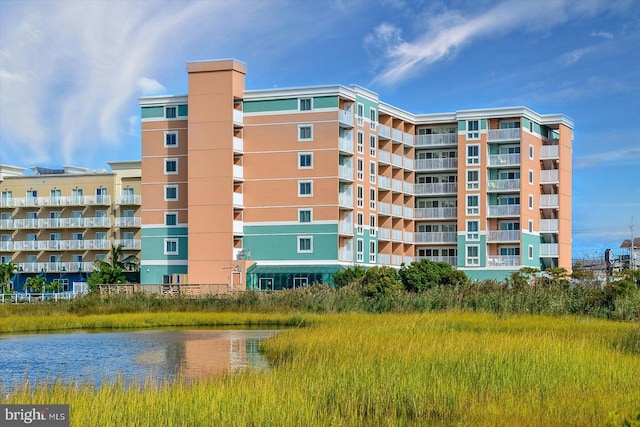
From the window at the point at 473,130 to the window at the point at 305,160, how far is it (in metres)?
16.3

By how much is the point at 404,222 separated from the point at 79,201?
97.8ft

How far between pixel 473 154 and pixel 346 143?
13.5m

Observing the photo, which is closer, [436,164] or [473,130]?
[473,130]

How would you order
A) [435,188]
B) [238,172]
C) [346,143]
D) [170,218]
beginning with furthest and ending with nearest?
[435,188] < [170,218] < [346,143] < [238,172]

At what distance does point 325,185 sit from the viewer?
6188 centimetres

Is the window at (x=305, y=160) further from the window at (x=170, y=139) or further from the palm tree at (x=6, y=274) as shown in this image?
the palm tree at (x=6, y=274)

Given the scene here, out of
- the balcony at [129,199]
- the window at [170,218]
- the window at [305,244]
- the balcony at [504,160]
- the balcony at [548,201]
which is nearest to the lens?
the window at [305,244]

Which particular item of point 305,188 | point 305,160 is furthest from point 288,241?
point 305,160

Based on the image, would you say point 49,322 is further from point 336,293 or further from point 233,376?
point 233,376

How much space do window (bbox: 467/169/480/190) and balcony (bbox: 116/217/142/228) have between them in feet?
96.6

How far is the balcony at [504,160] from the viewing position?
7044 cm

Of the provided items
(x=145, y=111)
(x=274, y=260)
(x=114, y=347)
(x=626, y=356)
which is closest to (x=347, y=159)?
(x=274, y=260)

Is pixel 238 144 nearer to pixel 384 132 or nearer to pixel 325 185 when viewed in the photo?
pixel 325 185

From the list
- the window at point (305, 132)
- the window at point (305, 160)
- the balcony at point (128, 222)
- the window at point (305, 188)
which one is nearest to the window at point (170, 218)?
the window at point (305, 188)
